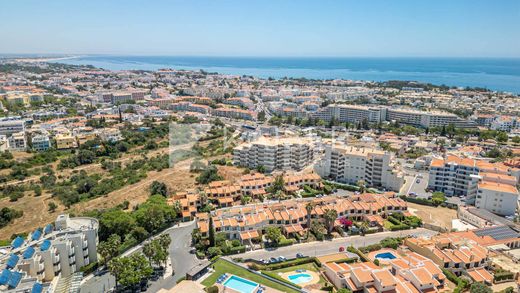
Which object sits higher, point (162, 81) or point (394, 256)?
point (162, 81)

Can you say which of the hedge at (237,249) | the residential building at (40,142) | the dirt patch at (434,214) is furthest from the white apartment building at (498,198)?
the residential building at (40,142)

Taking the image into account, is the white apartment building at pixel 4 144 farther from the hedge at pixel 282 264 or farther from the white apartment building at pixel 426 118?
the white apartment building at pixel 426 118

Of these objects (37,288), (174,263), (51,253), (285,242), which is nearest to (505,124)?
(285,242)

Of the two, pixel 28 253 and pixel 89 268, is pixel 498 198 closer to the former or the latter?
pixel 89 268

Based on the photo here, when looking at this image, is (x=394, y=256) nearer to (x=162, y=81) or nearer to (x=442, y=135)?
(x=442, y=135)

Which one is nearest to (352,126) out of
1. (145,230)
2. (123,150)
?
(123,150)

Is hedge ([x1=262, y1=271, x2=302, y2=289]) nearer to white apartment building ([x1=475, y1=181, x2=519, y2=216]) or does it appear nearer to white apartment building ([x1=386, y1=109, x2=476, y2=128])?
white apartment building ([x1=475, y1=181, x2=519, y2=216])

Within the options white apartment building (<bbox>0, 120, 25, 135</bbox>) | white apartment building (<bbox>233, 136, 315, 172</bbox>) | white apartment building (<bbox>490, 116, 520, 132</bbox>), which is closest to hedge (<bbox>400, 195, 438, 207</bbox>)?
white apartment building (<bbox>233, 136, 315, 172</bbox>)
